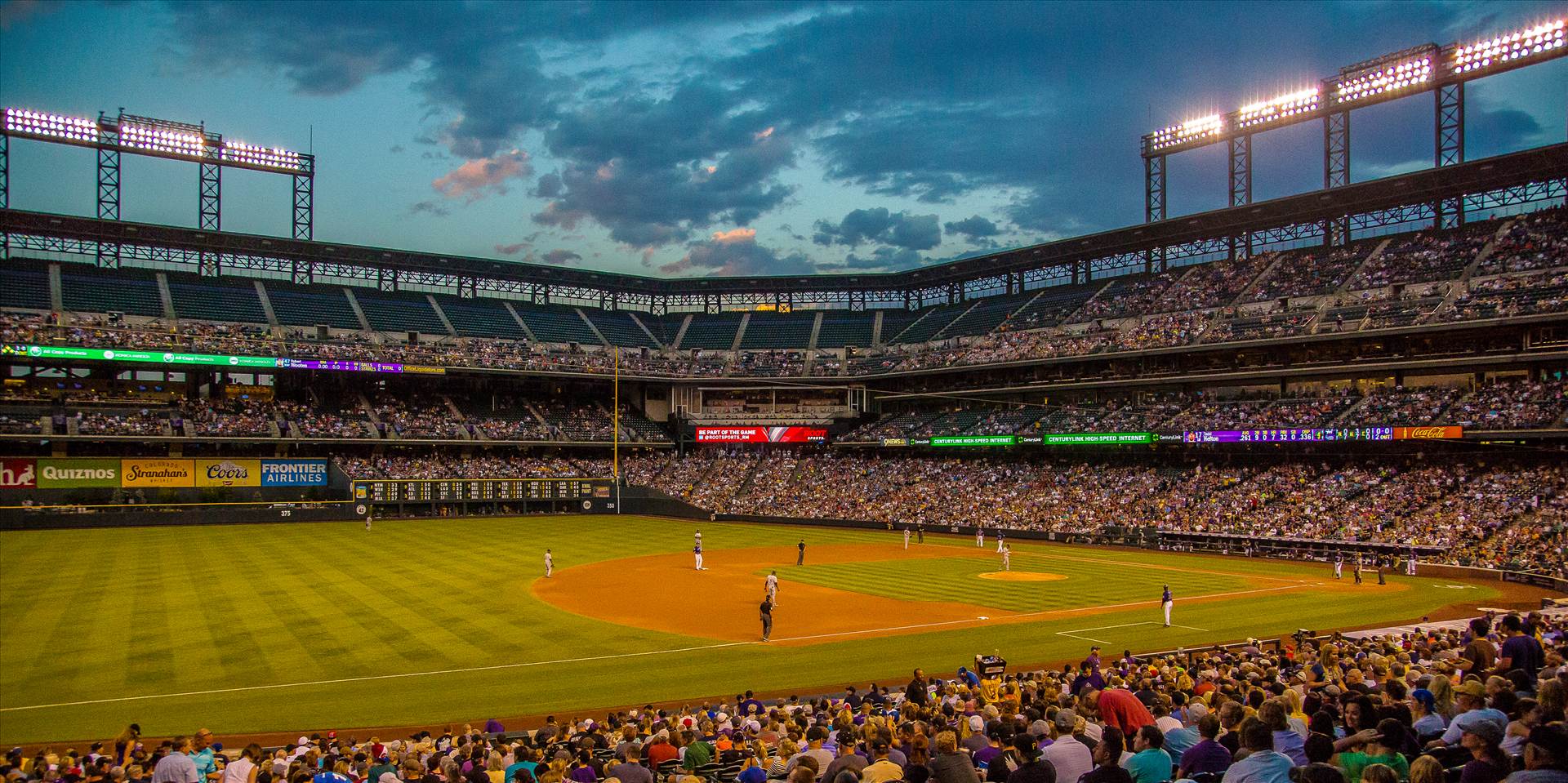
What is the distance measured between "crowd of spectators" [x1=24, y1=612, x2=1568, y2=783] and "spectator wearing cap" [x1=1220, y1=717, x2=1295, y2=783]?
0.01 m

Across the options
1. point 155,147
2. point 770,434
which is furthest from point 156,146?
point 770,434

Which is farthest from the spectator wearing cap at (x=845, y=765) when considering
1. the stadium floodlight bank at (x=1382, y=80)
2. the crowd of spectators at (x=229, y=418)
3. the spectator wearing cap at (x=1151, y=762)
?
the crowd of spectators at (x=229, y=418)

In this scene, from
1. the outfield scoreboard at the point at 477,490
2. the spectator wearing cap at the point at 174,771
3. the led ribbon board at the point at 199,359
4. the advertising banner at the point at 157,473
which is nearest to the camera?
the spectator wearing cap at the point at 174,771

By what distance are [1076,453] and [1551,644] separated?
171 ft

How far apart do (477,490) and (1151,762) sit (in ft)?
227

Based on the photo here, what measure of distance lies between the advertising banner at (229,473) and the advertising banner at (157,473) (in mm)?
529

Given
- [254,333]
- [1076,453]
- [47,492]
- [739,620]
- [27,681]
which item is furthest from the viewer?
[254,333]

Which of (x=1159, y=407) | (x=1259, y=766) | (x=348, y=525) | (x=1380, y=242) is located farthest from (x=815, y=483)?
(x=1259, y=766)

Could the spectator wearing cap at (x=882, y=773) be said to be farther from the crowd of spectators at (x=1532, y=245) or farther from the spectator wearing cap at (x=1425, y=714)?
the crowd of spectators at (x=1532, y=245)

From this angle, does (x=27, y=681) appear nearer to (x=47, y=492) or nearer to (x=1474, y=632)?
(x=1474, y=632)

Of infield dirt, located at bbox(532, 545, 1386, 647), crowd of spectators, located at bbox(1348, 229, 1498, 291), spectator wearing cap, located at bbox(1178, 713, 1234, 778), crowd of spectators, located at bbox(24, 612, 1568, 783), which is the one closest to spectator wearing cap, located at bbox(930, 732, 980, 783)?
crowd of spectators, located at bbox(24, 612, 1568, 783)

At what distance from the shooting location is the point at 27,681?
2108cm

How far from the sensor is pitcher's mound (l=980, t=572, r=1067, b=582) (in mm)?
38438

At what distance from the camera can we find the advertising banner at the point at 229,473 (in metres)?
65.5
